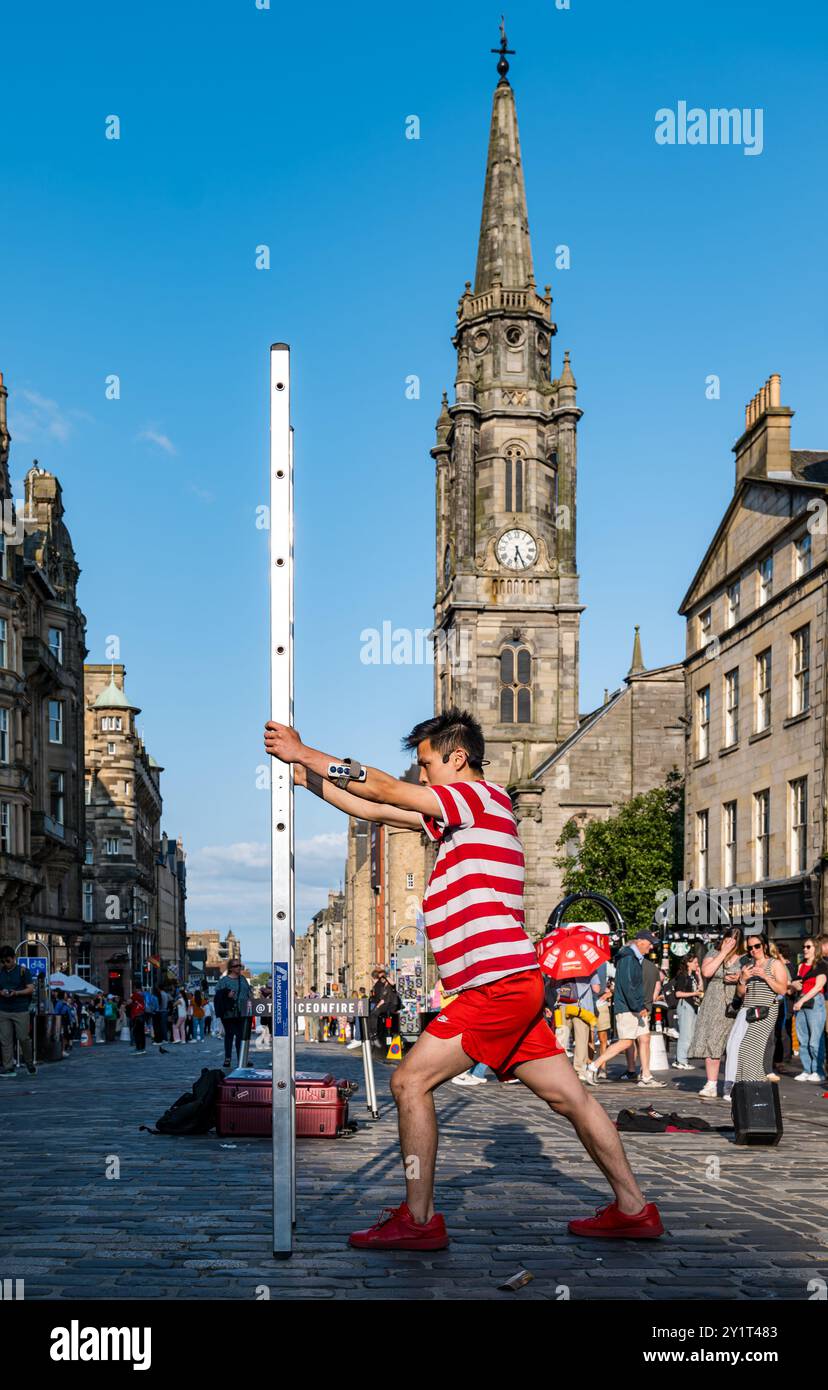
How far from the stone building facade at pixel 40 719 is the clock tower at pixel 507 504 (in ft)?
61.5

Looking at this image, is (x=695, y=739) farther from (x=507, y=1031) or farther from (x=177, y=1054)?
(x=507, y=1031)

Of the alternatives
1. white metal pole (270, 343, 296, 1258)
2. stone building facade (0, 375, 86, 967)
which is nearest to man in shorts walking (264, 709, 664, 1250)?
white metal pole (270, 343, 296, 1258)

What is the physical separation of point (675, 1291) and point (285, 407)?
3.85 meters

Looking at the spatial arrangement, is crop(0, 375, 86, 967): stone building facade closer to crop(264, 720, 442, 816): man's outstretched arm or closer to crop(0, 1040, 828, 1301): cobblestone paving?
crop(0, 1040, 828, 1301): cobblestone paving

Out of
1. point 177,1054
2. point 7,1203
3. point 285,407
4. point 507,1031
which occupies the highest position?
point 285,407

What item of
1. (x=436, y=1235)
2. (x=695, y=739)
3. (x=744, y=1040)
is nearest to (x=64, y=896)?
(x=695, y=739)

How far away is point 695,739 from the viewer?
40.2 metres

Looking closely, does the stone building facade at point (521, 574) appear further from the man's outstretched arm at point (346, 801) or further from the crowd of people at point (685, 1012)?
the man's outstretched arm at point (346, 801)

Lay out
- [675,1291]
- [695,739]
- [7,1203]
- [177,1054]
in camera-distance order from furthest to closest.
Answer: [695,739] → [177,1054] → [7,1203] → [675,1291]

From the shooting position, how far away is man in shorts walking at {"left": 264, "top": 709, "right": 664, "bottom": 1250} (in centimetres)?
644

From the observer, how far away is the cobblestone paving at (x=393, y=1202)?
5.92 metres

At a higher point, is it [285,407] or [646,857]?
[285,407]
